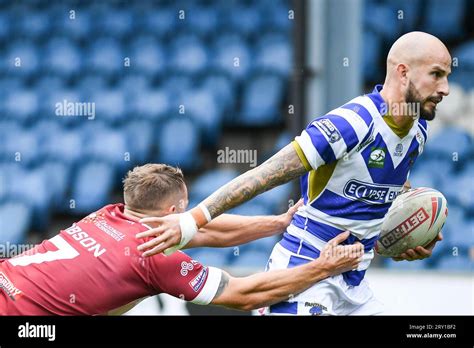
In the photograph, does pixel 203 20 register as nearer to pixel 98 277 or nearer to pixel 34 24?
pixel 34 24

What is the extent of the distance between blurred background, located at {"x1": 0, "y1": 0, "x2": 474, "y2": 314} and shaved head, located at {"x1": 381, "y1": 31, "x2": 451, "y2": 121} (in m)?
2.09

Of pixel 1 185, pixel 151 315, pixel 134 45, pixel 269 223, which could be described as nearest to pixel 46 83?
pixel 134 45

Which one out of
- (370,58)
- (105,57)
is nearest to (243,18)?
(105,57)

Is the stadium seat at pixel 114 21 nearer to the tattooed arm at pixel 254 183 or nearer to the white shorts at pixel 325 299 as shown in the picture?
the white shorts at pixel 325 299

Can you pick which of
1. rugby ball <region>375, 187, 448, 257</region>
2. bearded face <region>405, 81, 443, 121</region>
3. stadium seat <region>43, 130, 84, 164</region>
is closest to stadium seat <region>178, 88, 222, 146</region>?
stadium seat <region>43, 130, 84, 164</region>

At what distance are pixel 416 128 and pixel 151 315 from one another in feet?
8.41

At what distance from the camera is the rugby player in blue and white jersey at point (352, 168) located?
Result: 432 cm

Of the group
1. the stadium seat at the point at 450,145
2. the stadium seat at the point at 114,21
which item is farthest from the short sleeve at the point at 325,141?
the stadium seat at the point at 114,21

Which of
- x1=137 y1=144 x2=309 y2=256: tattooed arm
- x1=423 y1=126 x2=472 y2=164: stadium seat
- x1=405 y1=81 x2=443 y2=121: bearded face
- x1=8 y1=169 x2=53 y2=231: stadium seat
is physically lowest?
x1=8 y1=169 x2=53 y2=231: stadium seat

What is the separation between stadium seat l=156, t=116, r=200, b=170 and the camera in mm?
9141

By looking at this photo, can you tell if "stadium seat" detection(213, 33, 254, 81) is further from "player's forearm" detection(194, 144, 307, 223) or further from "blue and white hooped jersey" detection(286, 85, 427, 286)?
"player's forearm" detection(194, 144, 307, 223)

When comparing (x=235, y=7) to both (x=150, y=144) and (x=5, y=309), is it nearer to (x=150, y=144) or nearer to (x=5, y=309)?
(x=150, y=144)

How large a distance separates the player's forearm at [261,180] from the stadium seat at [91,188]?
4.65 m

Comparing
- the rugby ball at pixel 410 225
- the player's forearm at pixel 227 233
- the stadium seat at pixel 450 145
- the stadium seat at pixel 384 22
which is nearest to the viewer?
the rugby ball at pixel 410 225
